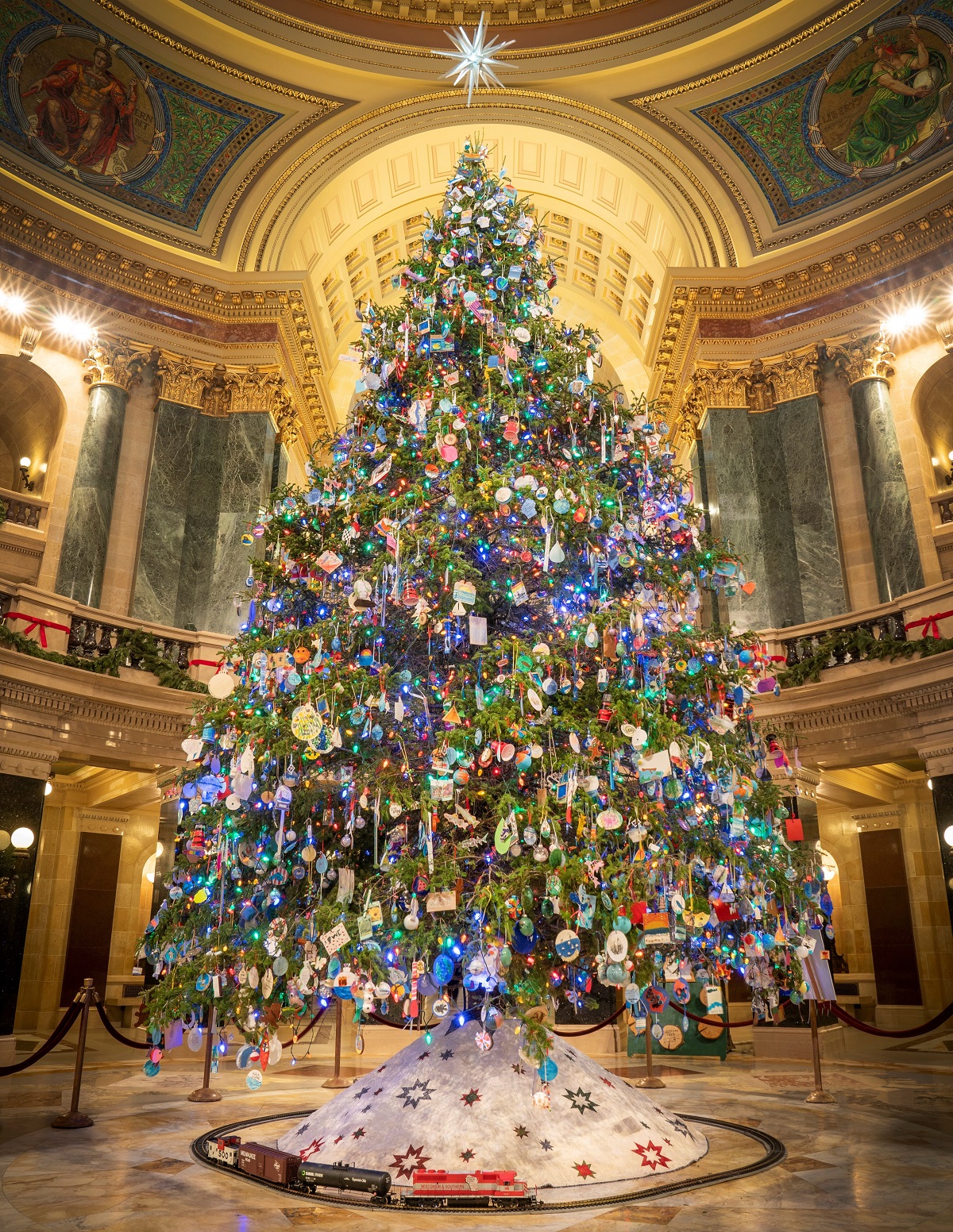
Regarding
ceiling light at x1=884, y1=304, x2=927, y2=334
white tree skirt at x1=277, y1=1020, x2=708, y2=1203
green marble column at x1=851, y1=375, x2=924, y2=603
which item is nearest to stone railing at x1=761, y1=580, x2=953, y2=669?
green marble column at x1=851, y1=375, x2=924, y2=603

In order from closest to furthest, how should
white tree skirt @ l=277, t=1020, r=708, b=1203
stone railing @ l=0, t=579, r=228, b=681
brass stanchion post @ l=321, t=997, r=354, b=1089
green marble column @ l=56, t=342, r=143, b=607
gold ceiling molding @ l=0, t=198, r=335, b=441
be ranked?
white tree skirt @ l=277, t=1020, r=708, b=1203
brass stanchion post @ l=321, t=997, r=354, b=1089
stone railing @ l=0, t=579, r=228, b=681
green marble column @ l=56, t=342, r=143, b=607
gold ceiling molding @ l=0, t=198, r=335, b=441

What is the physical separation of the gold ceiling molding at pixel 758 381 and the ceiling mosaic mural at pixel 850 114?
3.06m

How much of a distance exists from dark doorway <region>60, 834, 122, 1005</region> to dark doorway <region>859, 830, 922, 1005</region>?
14.2 meters

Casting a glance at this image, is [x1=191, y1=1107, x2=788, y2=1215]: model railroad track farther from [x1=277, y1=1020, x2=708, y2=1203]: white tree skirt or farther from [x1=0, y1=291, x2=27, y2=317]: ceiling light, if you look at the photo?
[x1=0, y1=291, x2=27, y2=317]: ceiling light

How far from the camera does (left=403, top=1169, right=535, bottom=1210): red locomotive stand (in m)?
5.32

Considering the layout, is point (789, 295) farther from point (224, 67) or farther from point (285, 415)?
point (224, 67)

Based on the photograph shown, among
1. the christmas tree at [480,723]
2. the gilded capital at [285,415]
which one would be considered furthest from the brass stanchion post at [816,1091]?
the gilded capital at [285,415]

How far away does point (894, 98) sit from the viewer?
16.7m

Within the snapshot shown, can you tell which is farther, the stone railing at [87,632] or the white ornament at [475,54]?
the white ornament at [475,54]

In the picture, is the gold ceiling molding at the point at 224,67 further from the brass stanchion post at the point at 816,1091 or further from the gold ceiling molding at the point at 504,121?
the brass stanchion post at the point at 816,1091

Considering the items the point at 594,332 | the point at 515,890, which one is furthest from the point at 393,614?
the point at 594,332

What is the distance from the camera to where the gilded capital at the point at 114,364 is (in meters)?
16.5

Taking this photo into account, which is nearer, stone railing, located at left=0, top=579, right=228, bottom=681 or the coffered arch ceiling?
stone railing, located at left=0, top=579, right=228, bottom=681

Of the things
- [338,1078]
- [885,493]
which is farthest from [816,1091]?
[885,493]
